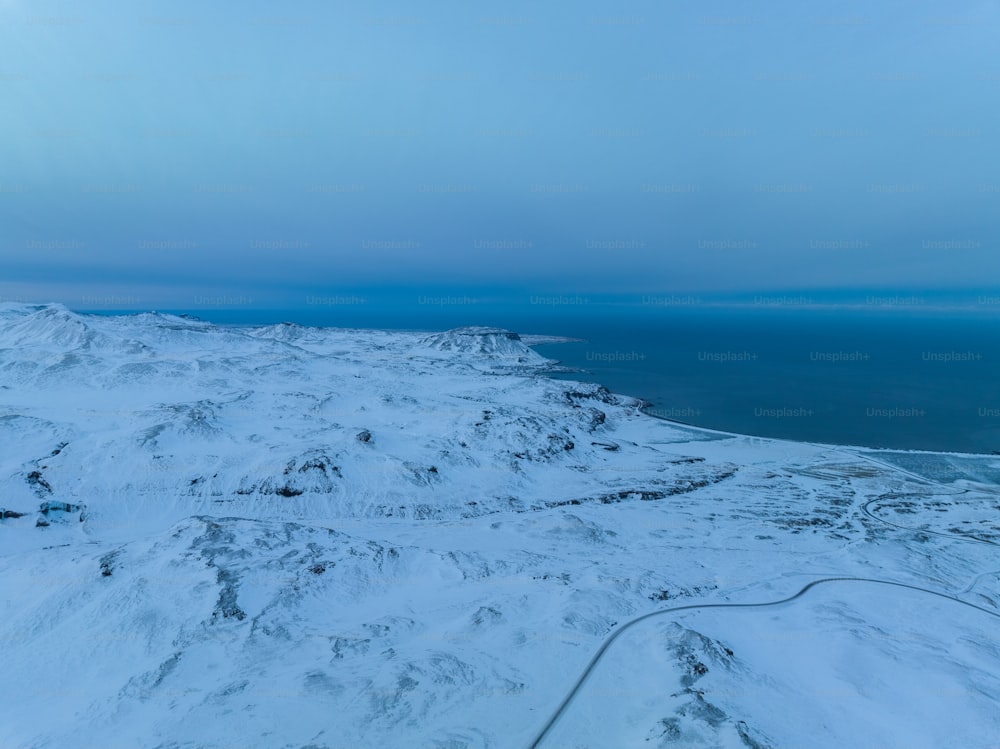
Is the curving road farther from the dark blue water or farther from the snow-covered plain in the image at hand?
the dark blue water

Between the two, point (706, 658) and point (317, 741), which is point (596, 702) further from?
point (317, 741)

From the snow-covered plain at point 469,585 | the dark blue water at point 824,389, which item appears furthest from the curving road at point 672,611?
the dark blue water at point 824,389

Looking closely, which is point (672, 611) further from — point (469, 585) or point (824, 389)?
point (824, 389)

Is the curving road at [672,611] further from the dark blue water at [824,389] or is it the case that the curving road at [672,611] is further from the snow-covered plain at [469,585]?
the dark blue water at [824,389]

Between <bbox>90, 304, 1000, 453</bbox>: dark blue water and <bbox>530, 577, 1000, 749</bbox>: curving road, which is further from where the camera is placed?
<bbox>90, 304, 1000, 453</bbox>: dark blue water

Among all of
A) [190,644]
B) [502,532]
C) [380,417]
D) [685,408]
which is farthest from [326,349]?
[190,644]

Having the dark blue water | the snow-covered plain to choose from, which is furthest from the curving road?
the dark blue water
